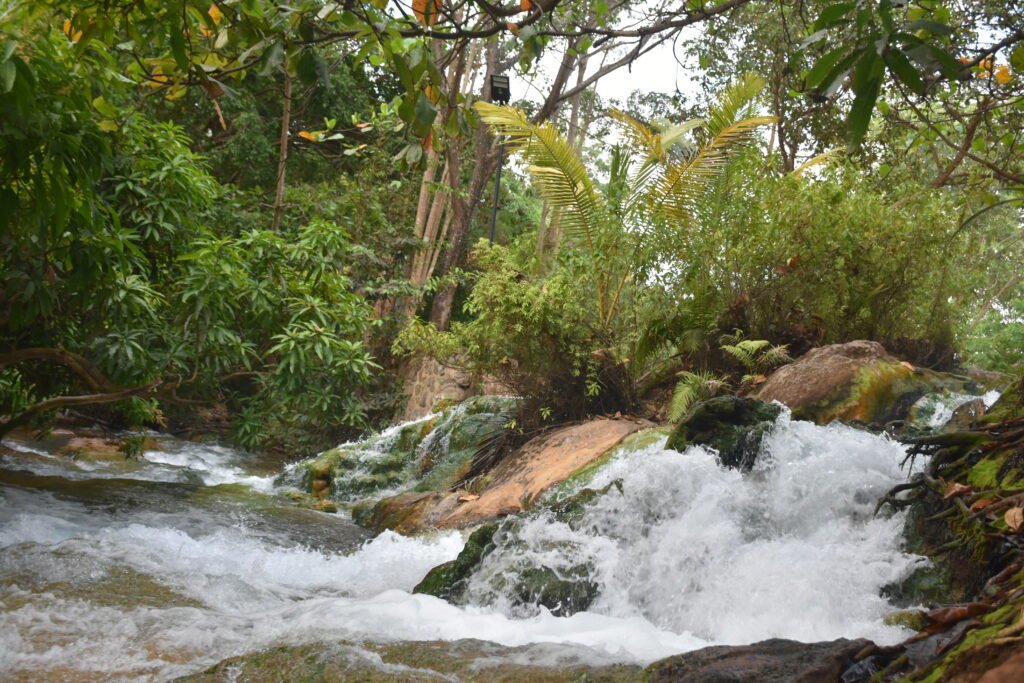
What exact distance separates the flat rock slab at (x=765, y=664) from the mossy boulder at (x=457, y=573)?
2.23 metres

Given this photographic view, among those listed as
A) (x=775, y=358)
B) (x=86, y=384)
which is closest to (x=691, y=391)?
(x=775, y=358)

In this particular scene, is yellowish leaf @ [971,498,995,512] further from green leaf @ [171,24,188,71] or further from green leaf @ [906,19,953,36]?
green leaf @ [171,24,188,71]

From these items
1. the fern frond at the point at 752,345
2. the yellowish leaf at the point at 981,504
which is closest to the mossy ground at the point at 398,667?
the yellowish leaf at the point at 981,504

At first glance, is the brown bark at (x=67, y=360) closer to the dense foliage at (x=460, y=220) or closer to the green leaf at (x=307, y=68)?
the dense foliage at (x=460, y=220)

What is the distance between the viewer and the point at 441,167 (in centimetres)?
1956

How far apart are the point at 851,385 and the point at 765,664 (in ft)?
18.6

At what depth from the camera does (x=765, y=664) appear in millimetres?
A: 3408

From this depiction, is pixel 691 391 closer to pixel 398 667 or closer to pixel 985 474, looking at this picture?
pixel 985 474

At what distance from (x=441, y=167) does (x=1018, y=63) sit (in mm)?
16151

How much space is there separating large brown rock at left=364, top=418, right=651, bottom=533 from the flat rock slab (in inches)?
160

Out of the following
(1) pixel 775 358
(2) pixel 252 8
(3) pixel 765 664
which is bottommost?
(3) pixel 765 664

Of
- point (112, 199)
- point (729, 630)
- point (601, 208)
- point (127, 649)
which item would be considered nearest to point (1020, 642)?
point (729, 630)

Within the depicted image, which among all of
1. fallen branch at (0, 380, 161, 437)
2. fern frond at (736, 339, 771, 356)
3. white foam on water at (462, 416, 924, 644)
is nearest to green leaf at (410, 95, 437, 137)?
white foam on water at (462, 416, 924, 644)

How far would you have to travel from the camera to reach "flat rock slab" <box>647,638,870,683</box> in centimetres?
330
